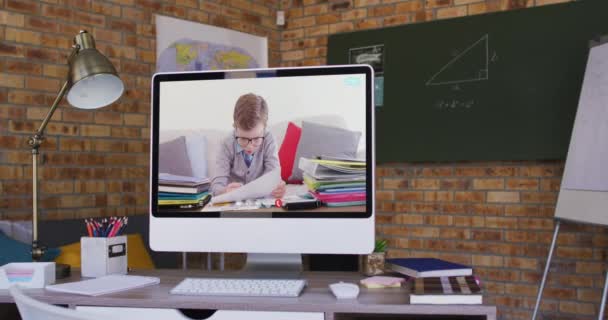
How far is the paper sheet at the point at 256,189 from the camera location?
1.77 m

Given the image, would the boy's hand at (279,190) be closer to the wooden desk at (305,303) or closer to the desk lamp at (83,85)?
the wooden desk at (305,303)

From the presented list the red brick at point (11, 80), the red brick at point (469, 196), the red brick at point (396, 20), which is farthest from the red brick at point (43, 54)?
the red brick at point (469, 196)

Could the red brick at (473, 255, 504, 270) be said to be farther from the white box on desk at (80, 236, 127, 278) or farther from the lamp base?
the lamp base

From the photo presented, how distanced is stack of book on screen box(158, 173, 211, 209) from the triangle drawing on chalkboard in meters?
2.40

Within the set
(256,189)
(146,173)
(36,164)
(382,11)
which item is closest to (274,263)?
(256,189)

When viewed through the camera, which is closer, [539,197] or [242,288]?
[242,288]

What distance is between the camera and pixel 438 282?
155 cm

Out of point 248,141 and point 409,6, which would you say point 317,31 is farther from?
point 248,141

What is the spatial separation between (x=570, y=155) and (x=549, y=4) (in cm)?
98

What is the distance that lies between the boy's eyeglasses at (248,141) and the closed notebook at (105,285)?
1.45 ft

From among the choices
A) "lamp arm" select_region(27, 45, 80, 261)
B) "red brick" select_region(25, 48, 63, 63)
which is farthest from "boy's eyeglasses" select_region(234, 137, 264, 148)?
"red brick" select_region(25, 48, 63, 63)

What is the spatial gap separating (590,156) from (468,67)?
108 centimetres

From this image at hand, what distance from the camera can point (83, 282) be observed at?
1.69 metres

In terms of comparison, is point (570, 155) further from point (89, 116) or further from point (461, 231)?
point (89, 116)
